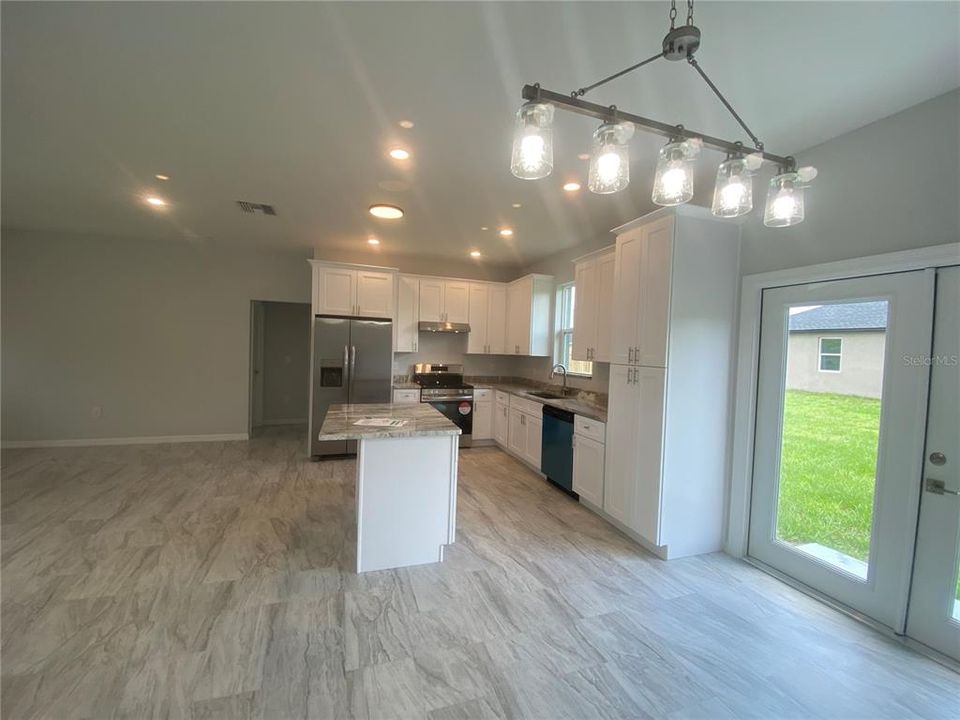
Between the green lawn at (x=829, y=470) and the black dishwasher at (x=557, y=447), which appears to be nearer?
the green lawn at (x=829, y=470)

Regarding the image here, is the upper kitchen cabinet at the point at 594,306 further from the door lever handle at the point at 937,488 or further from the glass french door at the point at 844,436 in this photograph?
the door lever handle at the point at 937,488

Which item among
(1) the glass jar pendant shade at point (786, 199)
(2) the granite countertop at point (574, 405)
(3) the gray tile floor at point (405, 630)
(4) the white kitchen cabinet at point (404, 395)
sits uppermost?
(1) the glass jar pendant shade at point (786, 199)

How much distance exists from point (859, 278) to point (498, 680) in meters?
2.91

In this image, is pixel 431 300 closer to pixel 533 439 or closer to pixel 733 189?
pixel 533 439

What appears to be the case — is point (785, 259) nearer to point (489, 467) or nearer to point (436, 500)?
point (436, 500)

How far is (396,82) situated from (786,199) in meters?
1.86

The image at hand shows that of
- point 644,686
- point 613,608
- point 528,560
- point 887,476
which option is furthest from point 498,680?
point 887,476

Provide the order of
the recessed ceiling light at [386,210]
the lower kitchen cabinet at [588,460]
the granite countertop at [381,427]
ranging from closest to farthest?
the granite countertop at [381,427] < the lower kitchen cabinet at [588,460] < the recessed ceiling light at [386,210]

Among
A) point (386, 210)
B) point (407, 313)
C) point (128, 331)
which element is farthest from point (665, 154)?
point (128, 331)

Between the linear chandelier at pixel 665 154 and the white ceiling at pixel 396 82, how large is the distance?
0.59 m

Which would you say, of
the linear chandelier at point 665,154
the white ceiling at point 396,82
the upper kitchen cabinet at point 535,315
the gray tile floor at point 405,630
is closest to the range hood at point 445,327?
the upper kitchen cabinet at point 535,315

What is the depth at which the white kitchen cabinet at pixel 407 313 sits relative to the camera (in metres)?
5.61

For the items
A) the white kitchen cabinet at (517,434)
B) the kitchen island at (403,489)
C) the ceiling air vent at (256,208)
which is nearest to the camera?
the kitchen island at (403,489)

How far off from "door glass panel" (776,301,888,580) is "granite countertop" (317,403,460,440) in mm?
2305
